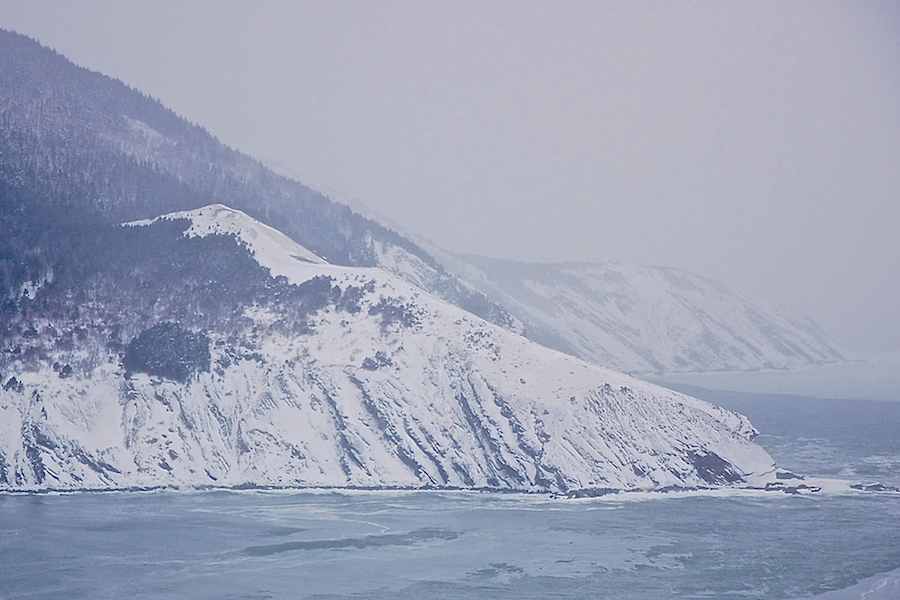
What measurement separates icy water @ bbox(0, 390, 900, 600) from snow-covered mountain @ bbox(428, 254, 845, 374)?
78.5 metres

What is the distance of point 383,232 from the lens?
120 meters

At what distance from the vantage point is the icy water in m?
38.9

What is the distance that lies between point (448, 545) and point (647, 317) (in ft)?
403

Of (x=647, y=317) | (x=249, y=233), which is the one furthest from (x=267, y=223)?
(x=647, y=317)

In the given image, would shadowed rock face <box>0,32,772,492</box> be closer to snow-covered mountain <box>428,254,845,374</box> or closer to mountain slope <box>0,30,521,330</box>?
mountain slope <box>0,30,521,330</box>

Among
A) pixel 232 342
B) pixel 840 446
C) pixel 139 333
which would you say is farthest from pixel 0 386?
pixel 840 446

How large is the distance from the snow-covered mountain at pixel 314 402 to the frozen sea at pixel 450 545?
8.55ft

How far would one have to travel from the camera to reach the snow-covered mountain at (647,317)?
146250mm

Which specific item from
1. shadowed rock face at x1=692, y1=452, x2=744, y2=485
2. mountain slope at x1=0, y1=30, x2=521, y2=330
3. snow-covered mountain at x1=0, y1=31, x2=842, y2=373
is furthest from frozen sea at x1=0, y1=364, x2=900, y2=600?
mountain slope at x1=0, y1=30, x2=521, y2=330

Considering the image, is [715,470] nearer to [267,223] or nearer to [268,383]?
[268,383]

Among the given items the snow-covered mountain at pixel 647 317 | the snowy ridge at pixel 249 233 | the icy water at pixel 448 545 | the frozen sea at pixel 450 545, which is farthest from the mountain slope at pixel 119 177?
the frozen sea at pixel 450 545

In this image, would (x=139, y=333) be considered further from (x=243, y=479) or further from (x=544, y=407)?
(x=544, y=407)

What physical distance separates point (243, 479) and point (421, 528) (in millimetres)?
15579

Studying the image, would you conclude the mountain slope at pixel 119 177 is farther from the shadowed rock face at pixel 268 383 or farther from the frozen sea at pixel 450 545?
the frozen sea at pixel 450 545
